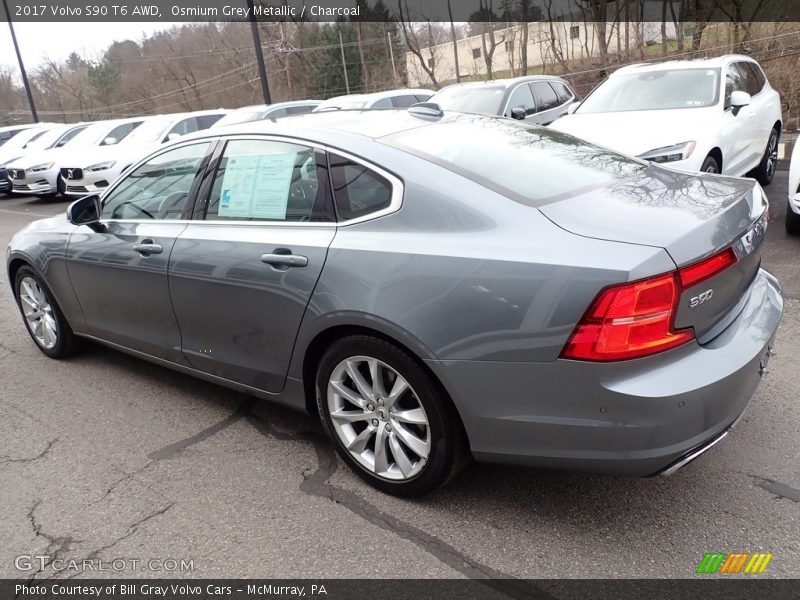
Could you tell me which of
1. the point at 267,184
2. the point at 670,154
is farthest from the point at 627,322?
the point at 670,154

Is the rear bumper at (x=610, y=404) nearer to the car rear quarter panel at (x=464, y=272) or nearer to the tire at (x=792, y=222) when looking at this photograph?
the car rear quarter panel at (x=464, y=272)

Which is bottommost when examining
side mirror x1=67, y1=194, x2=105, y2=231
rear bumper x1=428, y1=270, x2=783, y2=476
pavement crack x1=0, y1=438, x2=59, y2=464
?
pavement crack x1=0, y1=438, x2=59, y2=464

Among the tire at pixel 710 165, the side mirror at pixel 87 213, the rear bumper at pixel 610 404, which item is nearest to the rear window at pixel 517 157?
the rear bumper at pixel 610 404

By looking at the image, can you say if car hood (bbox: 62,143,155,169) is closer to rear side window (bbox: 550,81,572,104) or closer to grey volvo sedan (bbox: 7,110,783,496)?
rear side window (bbox: 550,81,572,104)

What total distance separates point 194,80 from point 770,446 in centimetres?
5424

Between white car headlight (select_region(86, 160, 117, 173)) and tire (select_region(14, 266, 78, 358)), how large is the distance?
31.3 feet

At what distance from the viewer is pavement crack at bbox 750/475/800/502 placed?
2596 mm

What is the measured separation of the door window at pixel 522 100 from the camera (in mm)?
10046

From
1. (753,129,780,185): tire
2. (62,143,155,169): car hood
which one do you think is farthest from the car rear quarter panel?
(62,143,155,169): car hood

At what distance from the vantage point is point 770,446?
294cm

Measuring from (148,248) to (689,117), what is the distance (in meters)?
5.47

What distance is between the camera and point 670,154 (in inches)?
243

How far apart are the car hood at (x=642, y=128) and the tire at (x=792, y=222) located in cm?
110
